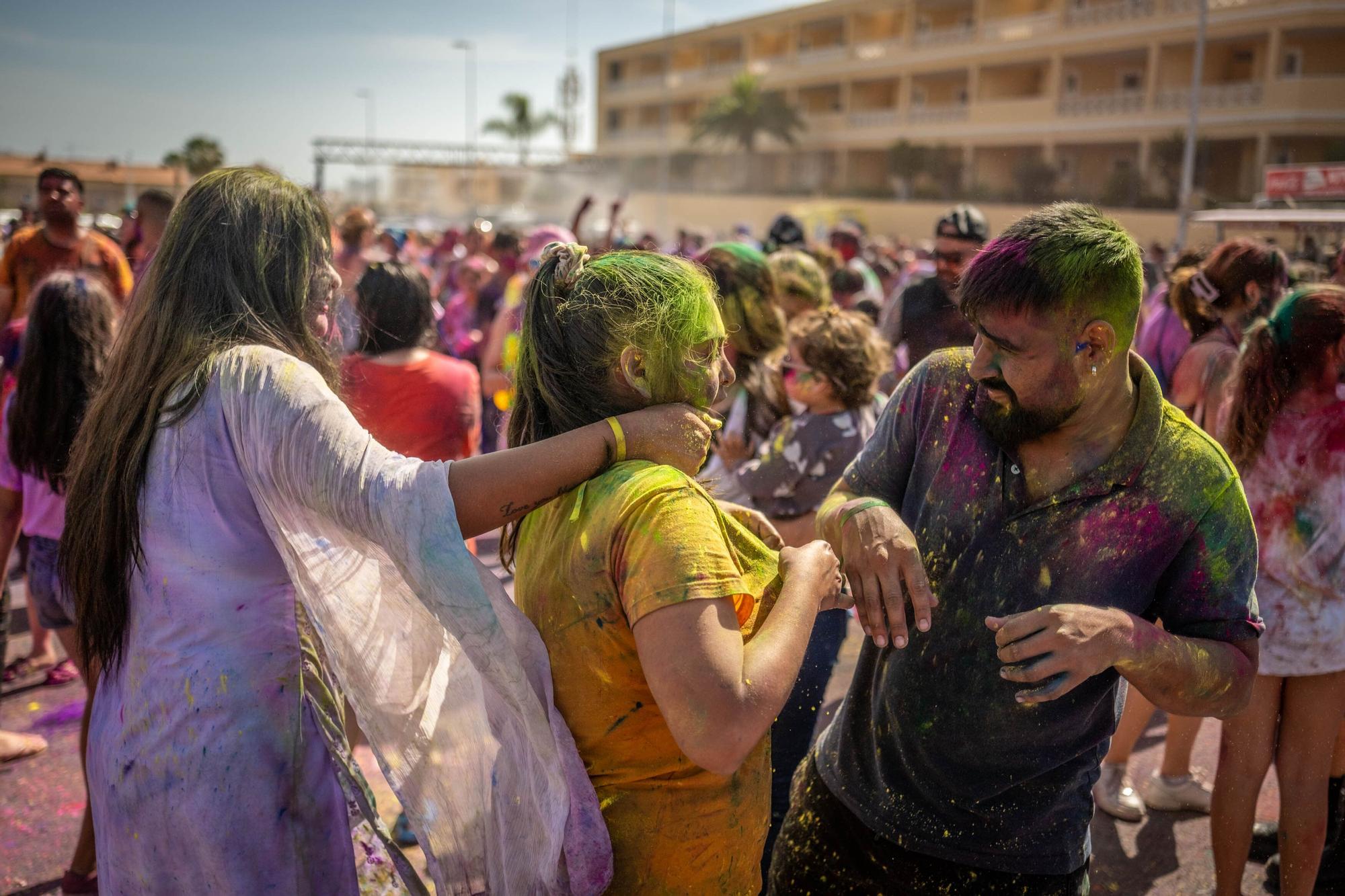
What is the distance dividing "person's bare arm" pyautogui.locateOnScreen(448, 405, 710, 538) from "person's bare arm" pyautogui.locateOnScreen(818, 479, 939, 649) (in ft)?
1.34

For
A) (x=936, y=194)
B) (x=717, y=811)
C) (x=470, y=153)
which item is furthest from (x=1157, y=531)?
(x=470, y=153)

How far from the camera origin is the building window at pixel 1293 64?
26.4 metres

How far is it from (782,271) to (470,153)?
4382 cm

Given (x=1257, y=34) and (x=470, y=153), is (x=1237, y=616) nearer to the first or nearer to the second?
(x=1257, y=34)

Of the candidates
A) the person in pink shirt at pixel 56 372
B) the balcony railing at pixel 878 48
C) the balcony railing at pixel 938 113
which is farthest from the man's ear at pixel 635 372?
the balcony railing at pixel 878 48

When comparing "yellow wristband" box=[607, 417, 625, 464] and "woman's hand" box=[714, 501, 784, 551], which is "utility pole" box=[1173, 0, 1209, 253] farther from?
"yellow wristband" box=[607, 417, 625, 464]

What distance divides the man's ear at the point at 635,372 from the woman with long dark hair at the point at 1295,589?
218 cm

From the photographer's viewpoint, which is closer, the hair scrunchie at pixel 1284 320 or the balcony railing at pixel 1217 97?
the hair scrunchie at pixel 1284 320

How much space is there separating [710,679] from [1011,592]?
77cm

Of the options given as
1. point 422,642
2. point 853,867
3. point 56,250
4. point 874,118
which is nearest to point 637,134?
point 874,118

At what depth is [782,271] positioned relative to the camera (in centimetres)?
457

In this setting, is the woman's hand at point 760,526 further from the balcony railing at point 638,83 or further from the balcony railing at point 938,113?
the balcony railing at point 638,83

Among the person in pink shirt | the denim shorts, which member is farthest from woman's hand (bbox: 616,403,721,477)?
the denim shorts

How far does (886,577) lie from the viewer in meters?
1.77
